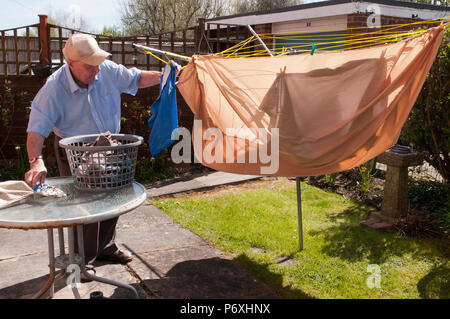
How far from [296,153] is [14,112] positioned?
4.86 m

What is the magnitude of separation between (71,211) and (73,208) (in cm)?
4

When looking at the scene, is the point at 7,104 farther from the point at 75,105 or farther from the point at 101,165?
the point at 101,165

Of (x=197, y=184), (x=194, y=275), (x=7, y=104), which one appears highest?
(x=7, y=104)

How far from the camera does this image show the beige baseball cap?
268 cm

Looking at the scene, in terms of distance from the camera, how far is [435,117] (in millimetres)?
4859

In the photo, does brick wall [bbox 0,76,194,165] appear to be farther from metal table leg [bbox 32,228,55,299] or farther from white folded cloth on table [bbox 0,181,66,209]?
white folded cloth on table [bbox 0,181,66,209]

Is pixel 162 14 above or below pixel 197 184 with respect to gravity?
above

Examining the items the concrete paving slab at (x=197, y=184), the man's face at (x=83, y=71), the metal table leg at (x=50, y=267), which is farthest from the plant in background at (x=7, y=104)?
the metal table leg at (x=50, y=267)

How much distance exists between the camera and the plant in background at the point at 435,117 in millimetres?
4711

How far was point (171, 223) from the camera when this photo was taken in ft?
14.8

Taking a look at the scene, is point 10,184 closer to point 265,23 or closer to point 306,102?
point 306,102

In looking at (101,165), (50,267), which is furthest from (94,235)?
(101,165)
